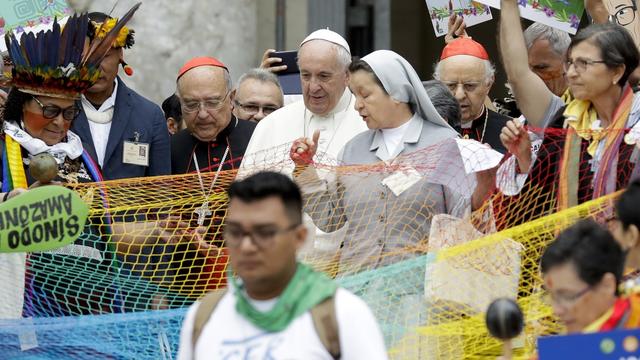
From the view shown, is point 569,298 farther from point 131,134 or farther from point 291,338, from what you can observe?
point 131,134

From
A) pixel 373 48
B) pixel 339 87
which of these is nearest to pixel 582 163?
pixel 339 87

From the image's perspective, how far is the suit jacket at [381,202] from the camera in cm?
633

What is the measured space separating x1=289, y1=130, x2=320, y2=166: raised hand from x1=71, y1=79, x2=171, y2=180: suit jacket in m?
0.99

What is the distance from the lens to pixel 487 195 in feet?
20.6

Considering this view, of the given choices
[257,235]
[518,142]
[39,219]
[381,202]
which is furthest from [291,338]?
[381,202]

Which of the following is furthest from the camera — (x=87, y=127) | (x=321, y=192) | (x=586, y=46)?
(x=87, y=127)

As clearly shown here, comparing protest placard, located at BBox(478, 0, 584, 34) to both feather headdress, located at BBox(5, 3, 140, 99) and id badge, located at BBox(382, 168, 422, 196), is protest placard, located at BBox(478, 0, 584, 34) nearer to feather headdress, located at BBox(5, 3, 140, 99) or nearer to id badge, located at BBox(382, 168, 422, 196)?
id badge, located at BBox(382, 168, 422, 196)

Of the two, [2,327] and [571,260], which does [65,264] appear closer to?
[2,327]

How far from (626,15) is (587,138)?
113cm

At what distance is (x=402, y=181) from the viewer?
6.36 m

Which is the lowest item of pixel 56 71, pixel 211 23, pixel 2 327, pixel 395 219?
pixel 2 327

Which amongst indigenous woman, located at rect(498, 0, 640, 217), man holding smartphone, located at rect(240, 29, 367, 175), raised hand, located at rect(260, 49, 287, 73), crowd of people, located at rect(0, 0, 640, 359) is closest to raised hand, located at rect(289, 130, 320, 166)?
crowd of people, located at rect(0, 0, 640, 359)

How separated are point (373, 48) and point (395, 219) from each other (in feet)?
22.2

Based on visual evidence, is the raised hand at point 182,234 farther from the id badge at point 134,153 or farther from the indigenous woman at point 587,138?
the indigenous woman at point 587,138
